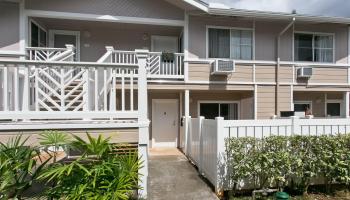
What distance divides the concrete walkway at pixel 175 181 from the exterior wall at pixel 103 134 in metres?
1.67

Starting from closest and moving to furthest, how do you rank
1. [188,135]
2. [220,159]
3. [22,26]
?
1. [220,159]
2. [22,26]
3. [188,135]

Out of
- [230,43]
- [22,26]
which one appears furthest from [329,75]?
[22,26]

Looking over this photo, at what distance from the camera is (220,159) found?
17.5 ft

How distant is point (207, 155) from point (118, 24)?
23.9 ft

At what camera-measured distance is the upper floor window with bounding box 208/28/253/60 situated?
1059 cm

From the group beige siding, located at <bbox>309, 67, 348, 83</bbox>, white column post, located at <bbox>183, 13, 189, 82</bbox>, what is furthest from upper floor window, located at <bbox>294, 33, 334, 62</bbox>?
white column post, located at <bbox>183, 13, 189, 82</bbox>

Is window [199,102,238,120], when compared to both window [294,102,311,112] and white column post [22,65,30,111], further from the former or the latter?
white column post [22,65,30,111]

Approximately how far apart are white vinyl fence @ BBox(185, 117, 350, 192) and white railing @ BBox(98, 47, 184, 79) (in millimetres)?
4264

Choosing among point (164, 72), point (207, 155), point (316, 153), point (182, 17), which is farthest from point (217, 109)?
point (316, 153)

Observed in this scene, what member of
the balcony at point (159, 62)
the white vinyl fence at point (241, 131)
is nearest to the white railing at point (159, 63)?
the balcony at point (159, 62)

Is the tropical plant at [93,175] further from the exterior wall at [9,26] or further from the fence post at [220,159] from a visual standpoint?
the exterior wall at [9,26]

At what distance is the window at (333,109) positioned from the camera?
12.6 metres

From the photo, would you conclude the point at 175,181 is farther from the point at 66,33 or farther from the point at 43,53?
the point at 66,33

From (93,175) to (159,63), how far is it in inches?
273
